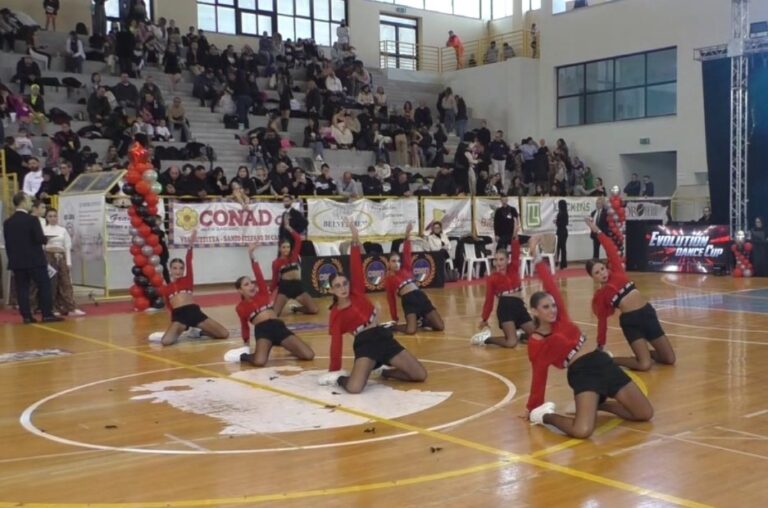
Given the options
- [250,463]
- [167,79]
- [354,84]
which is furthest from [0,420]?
[354,84]

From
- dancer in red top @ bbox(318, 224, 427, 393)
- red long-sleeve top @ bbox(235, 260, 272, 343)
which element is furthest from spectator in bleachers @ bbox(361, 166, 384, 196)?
dancer in red top @ bbox(318, 224, 427, 393)

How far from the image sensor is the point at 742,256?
20.6 meters

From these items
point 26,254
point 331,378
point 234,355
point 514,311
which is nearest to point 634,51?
point 514,311

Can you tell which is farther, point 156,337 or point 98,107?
point 98,107

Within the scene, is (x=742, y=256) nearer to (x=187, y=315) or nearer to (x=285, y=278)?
(x=285, y=278)

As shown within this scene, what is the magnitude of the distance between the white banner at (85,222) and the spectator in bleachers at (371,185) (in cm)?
799

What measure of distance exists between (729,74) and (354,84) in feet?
40.6

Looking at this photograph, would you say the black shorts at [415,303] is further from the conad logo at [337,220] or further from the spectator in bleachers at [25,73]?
the spectator in bleachers at [25,73]

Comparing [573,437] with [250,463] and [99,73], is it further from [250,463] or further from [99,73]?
[99,73]

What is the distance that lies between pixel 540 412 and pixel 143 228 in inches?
410

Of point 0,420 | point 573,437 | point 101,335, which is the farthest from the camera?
point 101,335

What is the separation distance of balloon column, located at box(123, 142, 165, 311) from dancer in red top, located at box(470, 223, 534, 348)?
6.86 meters

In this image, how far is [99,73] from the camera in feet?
77.5

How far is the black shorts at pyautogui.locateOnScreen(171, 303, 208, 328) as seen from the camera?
11.8 metres
